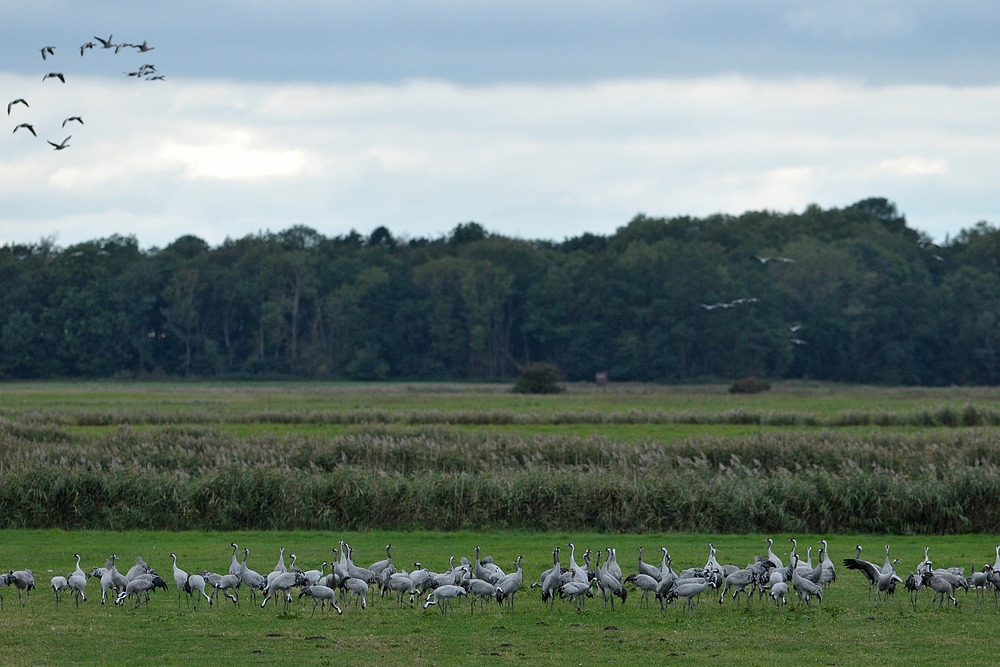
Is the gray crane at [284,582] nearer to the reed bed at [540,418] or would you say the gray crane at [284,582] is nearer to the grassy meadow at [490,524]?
the grassy meadow at [490,524]

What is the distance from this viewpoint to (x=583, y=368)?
13725cm

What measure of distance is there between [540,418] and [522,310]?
8372 centimetres

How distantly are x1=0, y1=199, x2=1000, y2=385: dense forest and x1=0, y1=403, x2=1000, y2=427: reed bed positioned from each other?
68319 millimetres

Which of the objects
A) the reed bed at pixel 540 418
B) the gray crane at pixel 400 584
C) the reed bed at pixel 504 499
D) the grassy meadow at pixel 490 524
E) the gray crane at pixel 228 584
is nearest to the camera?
the grassy meadow at pixel 490 524

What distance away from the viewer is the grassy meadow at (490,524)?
16484 millimetres

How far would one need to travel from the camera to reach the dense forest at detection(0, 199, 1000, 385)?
132 metres

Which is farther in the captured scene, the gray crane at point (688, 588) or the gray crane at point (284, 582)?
the gray crane at point (284, 582)

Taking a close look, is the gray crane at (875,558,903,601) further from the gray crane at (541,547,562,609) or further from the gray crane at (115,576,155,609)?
the gray crane at (115,576,155,609)

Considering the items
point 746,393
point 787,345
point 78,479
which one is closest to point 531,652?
point 78,479

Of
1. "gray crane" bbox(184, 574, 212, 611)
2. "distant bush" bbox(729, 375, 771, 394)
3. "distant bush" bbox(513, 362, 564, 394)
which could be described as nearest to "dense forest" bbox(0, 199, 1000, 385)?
"distant bush" bbox(729, 375, 771, 394)

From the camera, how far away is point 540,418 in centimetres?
6284

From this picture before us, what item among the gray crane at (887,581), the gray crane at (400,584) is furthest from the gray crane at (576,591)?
the gray crane at (887,581)

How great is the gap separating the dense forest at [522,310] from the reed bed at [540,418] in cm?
6832

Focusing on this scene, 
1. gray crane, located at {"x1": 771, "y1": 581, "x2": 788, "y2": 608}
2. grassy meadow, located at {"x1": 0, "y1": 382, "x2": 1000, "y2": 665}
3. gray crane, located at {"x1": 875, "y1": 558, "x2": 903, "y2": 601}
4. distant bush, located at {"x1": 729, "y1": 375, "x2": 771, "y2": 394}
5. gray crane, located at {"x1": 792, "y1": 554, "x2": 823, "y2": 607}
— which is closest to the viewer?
grassy meadow, located at {"x1": 0, "y1": 382, "x2": 1000, "y2": 665}
